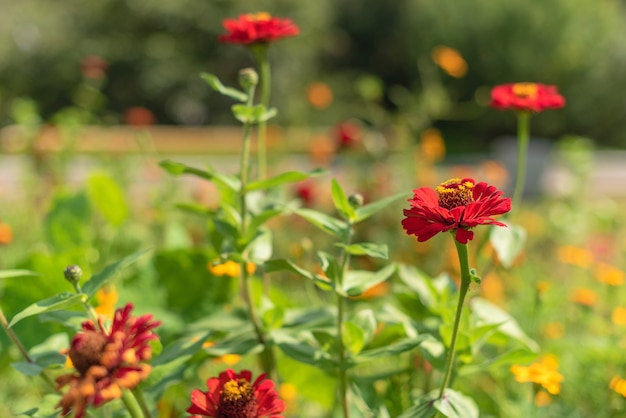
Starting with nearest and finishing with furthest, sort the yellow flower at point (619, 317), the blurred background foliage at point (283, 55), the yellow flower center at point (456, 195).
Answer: the yellow flower center at point (456, 195), the yellow flower at point (619, 317), the blurred background foliage at point (283, 55)

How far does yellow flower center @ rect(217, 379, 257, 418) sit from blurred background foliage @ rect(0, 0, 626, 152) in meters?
7.13

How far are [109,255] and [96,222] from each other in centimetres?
70

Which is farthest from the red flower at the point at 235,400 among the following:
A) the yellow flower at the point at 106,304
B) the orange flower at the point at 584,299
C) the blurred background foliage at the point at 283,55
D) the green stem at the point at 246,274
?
the blurred background foliage at the point at 283,55

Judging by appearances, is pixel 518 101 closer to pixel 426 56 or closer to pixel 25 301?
pixel 25 301

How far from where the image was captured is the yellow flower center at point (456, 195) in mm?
733

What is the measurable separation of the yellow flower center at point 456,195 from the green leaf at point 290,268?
199mm

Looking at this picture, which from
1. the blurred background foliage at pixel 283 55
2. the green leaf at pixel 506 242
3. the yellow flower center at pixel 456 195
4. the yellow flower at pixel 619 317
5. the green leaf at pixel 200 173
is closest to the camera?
the yellow flower center at pixel 456 195

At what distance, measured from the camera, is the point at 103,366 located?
64 centimetres

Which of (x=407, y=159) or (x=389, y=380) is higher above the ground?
(x=389, y=380)

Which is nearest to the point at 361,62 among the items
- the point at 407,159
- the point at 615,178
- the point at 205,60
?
the point at 205,60

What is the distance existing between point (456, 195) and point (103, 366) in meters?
0.36

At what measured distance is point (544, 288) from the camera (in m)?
1.27

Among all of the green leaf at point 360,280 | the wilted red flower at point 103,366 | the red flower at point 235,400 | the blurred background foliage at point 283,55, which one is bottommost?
the blurred background foliage at point 283,55

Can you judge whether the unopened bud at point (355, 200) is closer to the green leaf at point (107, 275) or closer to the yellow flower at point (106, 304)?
the green leaf at point (107, 275)
